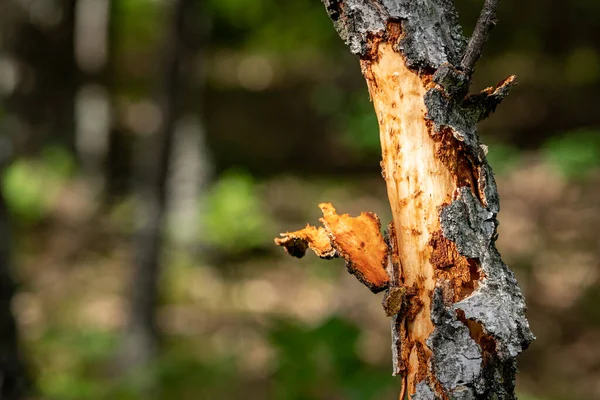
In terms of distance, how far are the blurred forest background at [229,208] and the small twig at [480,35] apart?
7.48 feet

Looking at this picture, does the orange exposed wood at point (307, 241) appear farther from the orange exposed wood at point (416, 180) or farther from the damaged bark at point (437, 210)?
the orange exposed wood at point (416, 180)

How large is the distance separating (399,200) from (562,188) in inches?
266

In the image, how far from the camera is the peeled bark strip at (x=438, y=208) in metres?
1.26

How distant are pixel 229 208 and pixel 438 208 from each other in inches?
282

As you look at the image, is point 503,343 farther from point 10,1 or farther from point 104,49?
point 104,49

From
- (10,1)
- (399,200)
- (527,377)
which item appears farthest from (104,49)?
(399,200)

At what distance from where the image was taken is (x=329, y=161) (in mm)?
12258

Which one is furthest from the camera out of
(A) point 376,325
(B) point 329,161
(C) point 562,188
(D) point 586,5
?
(B) point 329,161

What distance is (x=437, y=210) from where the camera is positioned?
1313 millimetres

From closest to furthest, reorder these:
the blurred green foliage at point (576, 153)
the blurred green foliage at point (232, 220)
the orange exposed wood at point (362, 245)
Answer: the orange exposed wood at point (362, 245)
the blurred green foliage at point (576, 153)
the blurred green foliage at point (232, 220)

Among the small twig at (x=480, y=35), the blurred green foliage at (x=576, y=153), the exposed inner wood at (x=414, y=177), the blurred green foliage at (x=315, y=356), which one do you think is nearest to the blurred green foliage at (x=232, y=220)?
the blurred green foliage at (x=576, y=153)

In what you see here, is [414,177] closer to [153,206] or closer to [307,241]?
[307,241]

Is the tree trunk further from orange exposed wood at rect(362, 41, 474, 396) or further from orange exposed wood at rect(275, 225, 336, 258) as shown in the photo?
orange exposed wood at rect(362, 41, 474, 396)

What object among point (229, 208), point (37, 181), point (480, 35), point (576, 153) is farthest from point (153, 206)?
point (37, 181)
